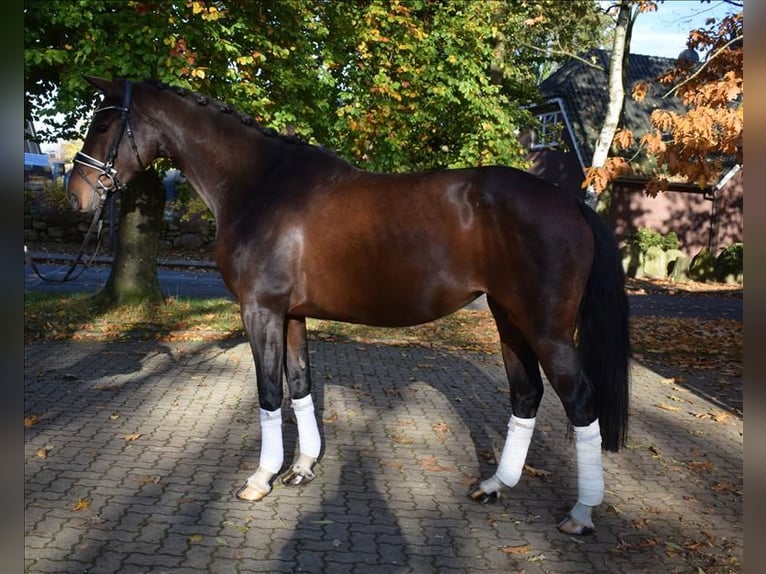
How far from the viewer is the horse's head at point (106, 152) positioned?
4.42 m

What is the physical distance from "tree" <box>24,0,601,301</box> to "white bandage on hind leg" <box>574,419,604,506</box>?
6705 mm

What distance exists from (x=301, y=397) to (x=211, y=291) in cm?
1128

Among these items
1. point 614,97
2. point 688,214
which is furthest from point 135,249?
point 688,214

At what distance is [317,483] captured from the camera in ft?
15.5

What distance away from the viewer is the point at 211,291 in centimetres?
1555

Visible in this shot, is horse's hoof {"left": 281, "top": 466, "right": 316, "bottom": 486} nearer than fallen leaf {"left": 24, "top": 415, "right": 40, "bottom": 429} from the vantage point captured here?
Yes

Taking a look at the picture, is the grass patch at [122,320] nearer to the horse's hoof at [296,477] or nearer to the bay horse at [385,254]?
the horse's hoof at [296,477]

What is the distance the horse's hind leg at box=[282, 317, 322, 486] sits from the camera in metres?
4.77

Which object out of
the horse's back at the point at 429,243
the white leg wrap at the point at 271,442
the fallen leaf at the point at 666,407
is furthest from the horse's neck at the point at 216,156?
the fallen leaf at the point at 666,407

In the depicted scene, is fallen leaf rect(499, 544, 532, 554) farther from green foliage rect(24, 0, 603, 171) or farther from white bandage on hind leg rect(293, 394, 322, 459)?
green foliage rect(24, 0, 603, 171)

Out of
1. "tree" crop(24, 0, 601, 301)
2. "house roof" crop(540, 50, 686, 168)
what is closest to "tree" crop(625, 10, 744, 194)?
"tree" crop(24, 0, 601, 301)

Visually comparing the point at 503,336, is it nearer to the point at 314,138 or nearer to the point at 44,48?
the point at 314,138

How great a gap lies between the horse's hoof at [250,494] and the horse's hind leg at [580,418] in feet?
6.26

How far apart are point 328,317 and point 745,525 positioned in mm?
3976
